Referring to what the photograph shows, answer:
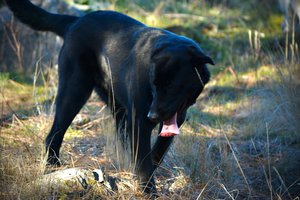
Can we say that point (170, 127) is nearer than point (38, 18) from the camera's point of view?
Yes

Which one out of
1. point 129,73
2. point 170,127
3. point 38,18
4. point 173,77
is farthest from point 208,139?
point 38,18

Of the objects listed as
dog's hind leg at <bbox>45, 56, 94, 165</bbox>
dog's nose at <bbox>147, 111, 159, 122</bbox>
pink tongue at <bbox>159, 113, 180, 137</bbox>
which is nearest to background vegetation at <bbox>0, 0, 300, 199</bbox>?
dog's hind leg at <bbox>45, 56, 94, 165</bbox>

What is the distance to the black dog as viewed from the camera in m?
3.74

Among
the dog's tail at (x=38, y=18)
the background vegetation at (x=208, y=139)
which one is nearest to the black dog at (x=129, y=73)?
the dog's tail at (x=38, y=18)

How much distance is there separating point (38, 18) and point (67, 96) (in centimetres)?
91

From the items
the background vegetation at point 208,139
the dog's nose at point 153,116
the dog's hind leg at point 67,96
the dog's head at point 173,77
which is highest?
the dog's head at point 173,77

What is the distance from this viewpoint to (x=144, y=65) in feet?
13.4

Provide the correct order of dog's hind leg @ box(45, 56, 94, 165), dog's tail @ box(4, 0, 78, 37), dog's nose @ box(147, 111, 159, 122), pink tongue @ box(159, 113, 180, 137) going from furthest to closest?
dog's tail @ box(4, 0, 78, 37) < dog's hind leg @ box(45, 56, 94, 165) < pink tongue @ box(159, 113, 180, 137) < dog's nose @ box(147, 111, 159, 122)

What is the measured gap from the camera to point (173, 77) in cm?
373

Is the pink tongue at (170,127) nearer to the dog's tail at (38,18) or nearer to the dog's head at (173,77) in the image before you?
the dog's head at (173,77)

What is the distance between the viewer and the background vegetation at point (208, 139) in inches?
154

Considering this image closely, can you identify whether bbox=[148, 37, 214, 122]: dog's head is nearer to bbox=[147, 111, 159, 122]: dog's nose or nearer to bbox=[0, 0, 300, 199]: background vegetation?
bbox=[147, 111, 159, 122]: dog's nose

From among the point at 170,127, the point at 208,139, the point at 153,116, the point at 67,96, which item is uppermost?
the point at 153,116

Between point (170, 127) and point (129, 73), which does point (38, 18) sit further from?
point (170, 127)
